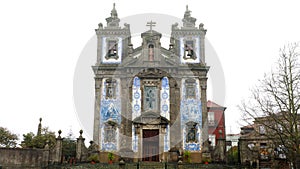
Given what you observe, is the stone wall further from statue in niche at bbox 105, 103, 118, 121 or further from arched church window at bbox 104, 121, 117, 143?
statue in niche at bbox 105, 103, 118, 121

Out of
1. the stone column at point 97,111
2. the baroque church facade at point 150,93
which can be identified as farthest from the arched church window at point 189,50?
the stone column at point 97,111

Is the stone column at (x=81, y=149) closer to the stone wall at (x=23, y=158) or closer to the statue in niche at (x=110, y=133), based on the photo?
the statue in niche at (x=110, y=133)

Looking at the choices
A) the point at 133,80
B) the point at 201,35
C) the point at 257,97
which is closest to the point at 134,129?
the point at 133,80

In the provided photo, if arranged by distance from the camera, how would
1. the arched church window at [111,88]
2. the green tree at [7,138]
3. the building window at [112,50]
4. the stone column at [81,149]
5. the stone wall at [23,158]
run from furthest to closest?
the green tree at [7,138] < the building window at [112,50] < the arched church window at [111,88] < the stone column at [81,149] < the stone wall at [23,158]

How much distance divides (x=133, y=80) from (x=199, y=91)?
5.60m

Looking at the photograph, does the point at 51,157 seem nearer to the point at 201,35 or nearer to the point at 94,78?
the point at 94,78

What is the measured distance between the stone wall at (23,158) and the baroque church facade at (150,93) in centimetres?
461

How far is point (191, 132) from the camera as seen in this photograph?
25.9 metres

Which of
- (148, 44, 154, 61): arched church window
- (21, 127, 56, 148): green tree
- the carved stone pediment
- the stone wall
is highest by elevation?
(148, 44, 154, 61): arched church window

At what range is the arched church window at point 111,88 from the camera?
26986 millimetres

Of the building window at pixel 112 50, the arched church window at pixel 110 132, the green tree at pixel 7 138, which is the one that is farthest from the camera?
the green tree at pixel 7 138

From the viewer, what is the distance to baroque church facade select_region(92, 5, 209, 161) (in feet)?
83.9

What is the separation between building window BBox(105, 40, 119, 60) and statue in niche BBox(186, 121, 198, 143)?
8.63m

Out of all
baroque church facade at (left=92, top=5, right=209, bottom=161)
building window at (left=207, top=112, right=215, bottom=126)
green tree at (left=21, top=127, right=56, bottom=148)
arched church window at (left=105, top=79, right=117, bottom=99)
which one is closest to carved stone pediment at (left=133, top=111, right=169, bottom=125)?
baroque church facade at (left=92, top=5, right=209, bottom=161)
